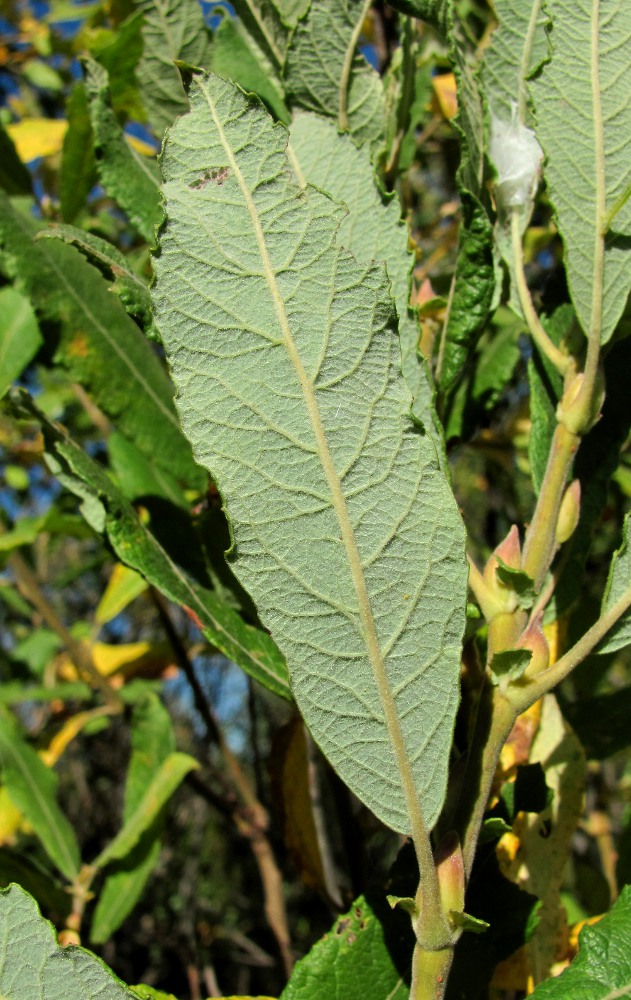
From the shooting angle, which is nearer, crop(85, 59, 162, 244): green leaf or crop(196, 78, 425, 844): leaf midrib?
crop(196, 78, 425, 844): leaf midrib

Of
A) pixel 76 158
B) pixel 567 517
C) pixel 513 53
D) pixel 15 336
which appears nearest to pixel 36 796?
pixel 15 336

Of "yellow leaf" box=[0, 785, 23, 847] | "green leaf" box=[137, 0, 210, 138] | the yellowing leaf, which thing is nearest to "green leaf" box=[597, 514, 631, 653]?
"green leaf" box=[137, 0, 210, 138]

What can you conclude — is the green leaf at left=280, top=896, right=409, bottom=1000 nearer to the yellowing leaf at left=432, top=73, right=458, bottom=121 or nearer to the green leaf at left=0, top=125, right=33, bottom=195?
the green leaf at left=0, top=125, right=33, bottom=195

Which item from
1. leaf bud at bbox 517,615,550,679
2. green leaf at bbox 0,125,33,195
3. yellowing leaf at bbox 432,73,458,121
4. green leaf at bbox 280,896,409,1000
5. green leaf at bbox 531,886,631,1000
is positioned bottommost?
green leaf at bbox 280,896,409,1000

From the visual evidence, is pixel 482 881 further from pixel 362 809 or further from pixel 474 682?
pixel 362 809

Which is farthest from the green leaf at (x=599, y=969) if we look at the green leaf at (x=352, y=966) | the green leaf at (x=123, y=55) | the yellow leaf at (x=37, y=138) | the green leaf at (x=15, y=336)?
the yellow leaf at (x=37, y=138)
